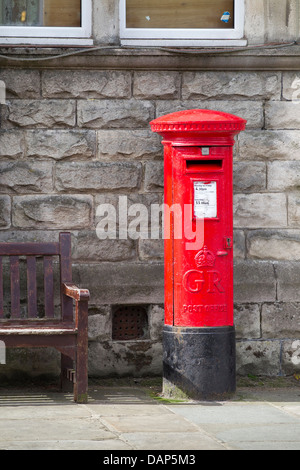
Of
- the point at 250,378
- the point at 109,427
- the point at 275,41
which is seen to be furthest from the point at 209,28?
the point at 109,427

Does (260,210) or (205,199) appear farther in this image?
(260,210)

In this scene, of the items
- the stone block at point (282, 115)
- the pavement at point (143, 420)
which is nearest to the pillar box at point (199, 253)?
the pavement at point (143, 420)

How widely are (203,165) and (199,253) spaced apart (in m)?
0.61

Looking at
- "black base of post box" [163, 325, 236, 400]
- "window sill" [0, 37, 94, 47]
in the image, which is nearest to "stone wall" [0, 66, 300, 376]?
"window sill" [0, 37, 94, 47]

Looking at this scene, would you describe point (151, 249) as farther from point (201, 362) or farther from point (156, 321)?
point (201, 362)

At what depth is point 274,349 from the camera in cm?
715

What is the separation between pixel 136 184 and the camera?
23.3 ft

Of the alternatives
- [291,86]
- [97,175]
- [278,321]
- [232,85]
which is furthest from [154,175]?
[278,321]

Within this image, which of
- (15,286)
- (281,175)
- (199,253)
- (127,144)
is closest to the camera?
(199,253)

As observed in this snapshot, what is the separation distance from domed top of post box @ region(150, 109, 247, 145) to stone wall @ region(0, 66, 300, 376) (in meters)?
0.87

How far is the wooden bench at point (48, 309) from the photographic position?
6105 millimetres

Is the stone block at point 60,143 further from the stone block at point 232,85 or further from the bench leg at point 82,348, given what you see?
the bench leg at point 82,348

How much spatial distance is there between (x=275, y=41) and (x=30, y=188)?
A: 2260 mm
